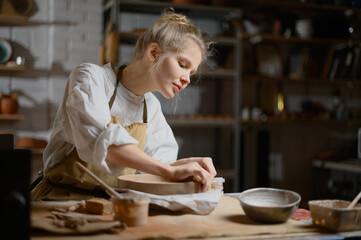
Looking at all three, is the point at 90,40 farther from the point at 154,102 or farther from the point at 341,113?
the point at 341,113

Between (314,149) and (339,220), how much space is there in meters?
4.14

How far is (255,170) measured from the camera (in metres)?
4.86

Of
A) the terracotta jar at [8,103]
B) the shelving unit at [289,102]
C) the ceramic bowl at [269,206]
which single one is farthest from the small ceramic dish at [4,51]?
the ceramic bowl at [269,206]

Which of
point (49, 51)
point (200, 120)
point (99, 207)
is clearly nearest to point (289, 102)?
point (200, 120)

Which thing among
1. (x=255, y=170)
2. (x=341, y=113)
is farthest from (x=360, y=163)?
(x=255, y=170)

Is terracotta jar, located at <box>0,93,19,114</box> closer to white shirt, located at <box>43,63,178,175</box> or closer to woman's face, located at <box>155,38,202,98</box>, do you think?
white shirt, located at <box>43,63,178,175</box>

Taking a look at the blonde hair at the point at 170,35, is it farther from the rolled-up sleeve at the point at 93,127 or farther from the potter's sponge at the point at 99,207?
the potter's sponge at the point at 99,207

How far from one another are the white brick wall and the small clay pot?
329 cm

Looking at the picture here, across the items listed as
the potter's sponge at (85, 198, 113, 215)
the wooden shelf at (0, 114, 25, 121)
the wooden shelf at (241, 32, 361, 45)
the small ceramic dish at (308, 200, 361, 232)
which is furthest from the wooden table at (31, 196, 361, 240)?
→ the wooden shelf at (241, 32, 361, 45)

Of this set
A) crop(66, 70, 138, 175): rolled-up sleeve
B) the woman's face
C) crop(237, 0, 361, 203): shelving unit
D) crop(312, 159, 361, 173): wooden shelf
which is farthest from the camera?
crop(237, 0, 361, 203): shelving unit

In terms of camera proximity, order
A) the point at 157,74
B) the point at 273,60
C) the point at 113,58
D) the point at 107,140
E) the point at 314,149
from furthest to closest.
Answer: the point at 314,149
the point at 273,60
the point at 113,58
the point at 157,74
the point at 107,140

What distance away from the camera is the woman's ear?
1.62 metres

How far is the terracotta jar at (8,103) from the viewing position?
384 centimetres

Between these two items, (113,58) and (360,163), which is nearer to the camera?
(113,58)
